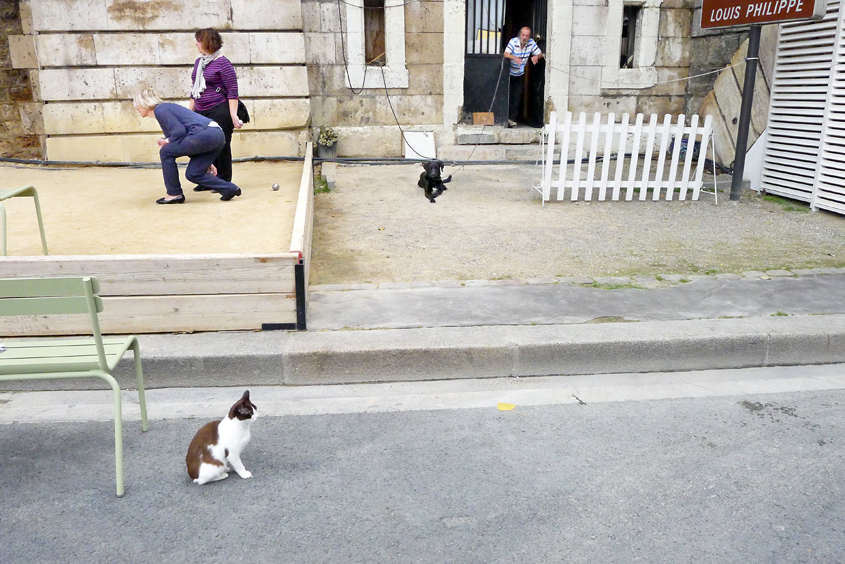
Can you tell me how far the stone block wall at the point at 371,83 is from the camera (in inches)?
437

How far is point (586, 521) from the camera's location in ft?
9.18

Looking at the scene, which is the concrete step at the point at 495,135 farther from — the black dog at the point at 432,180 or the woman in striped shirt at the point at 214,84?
the woman in striped shirt at the point at 214,84

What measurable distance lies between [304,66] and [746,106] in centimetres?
657

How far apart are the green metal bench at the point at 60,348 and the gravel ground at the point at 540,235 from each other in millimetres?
2493

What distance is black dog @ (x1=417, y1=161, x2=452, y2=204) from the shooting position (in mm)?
8742

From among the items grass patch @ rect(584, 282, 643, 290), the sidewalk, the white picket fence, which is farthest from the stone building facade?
grass patch @ rect(584, 282, 643, 290)

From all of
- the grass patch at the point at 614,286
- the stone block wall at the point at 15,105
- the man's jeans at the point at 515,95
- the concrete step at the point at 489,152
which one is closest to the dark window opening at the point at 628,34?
the man's jeans at the point at 515,95

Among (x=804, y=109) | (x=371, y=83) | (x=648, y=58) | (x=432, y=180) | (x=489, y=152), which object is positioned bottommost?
(x=432, y=180)

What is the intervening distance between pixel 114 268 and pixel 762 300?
4689mm

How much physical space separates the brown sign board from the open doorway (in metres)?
3.41

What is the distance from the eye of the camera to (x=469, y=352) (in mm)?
4230

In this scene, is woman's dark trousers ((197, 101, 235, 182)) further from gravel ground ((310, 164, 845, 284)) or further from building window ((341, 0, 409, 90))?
building window ((341, 0, 409, 90))

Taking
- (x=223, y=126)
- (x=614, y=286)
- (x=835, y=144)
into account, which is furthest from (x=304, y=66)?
(x=835, y=144)

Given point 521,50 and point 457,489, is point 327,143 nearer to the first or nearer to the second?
point 521,50
